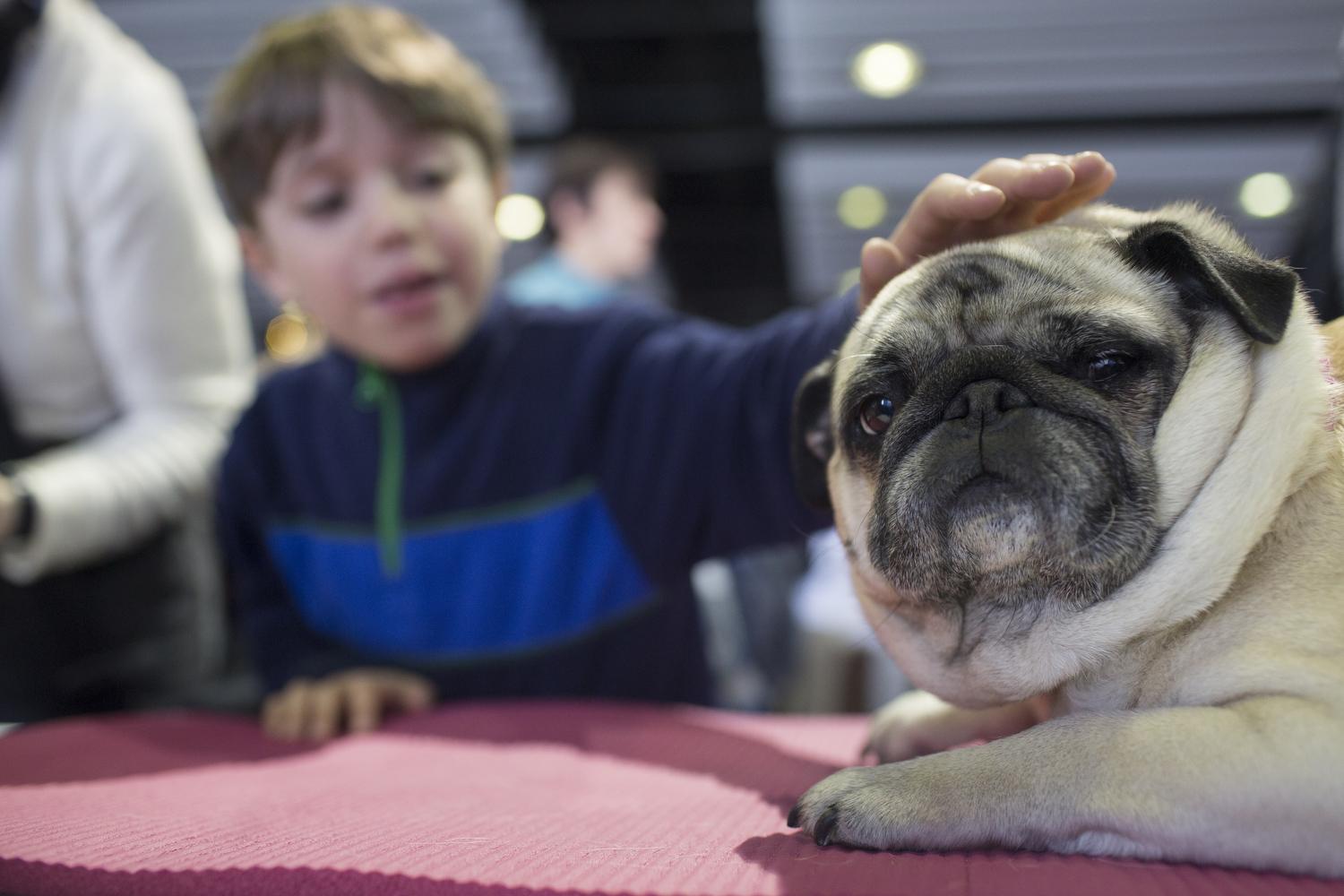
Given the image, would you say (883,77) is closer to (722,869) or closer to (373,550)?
(373,550)

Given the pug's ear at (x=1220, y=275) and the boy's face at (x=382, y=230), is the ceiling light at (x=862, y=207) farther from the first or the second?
the pug's ear at (x=1220, y=275)

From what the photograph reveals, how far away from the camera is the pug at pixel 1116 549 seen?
2.27 ft

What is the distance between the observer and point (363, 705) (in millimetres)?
1467

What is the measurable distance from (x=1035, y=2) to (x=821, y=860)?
4.90m

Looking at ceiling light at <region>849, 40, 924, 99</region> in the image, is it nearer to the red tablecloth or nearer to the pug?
the red tablecloth

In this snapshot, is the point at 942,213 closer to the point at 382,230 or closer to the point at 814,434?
the point at 814,434

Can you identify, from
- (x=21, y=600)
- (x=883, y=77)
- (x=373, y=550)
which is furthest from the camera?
(x=883, y=77)

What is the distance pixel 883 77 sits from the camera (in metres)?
5.63

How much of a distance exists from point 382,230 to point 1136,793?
1.24 metres

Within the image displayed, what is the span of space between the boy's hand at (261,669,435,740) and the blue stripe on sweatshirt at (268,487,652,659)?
10 cm

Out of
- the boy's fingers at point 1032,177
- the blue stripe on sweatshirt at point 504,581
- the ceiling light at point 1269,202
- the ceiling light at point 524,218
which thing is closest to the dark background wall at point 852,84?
the ceiling light at point 524,218

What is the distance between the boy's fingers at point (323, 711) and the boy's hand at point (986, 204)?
0.95m

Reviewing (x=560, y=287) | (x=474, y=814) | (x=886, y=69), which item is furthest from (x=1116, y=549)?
(x=886, y=69)

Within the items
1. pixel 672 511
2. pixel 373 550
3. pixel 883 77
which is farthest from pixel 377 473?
pixel 883 77
